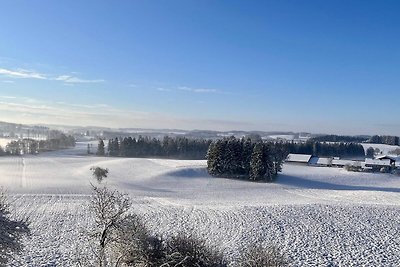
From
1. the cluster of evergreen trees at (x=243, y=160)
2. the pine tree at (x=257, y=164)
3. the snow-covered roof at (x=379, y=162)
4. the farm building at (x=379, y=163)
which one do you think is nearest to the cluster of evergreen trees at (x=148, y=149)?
the cluster of evergreen trees at (x=243, y=160)

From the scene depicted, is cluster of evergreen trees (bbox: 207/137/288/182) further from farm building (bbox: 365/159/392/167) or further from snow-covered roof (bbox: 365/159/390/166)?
snow-covered roof (bbox: 365/159/390/166)

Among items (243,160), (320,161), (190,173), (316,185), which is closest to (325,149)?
(320,161)

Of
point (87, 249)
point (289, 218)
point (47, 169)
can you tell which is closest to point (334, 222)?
point (289, 218)

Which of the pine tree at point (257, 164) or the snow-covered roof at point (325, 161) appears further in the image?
the snow-covered roof at point (325, 161)

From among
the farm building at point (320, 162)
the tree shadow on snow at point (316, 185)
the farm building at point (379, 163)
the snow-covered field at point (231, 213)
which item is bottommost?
the tree shadow on snow at point (316, 185)

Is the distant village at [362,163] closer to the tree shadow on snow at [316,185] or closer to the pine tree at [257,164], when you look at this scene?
the tree shadow on snow at [316,185]

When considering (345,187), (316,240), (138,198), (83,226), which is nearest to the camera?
(316,240)

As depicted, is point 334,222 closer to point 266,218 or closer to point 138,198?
point 266,218
